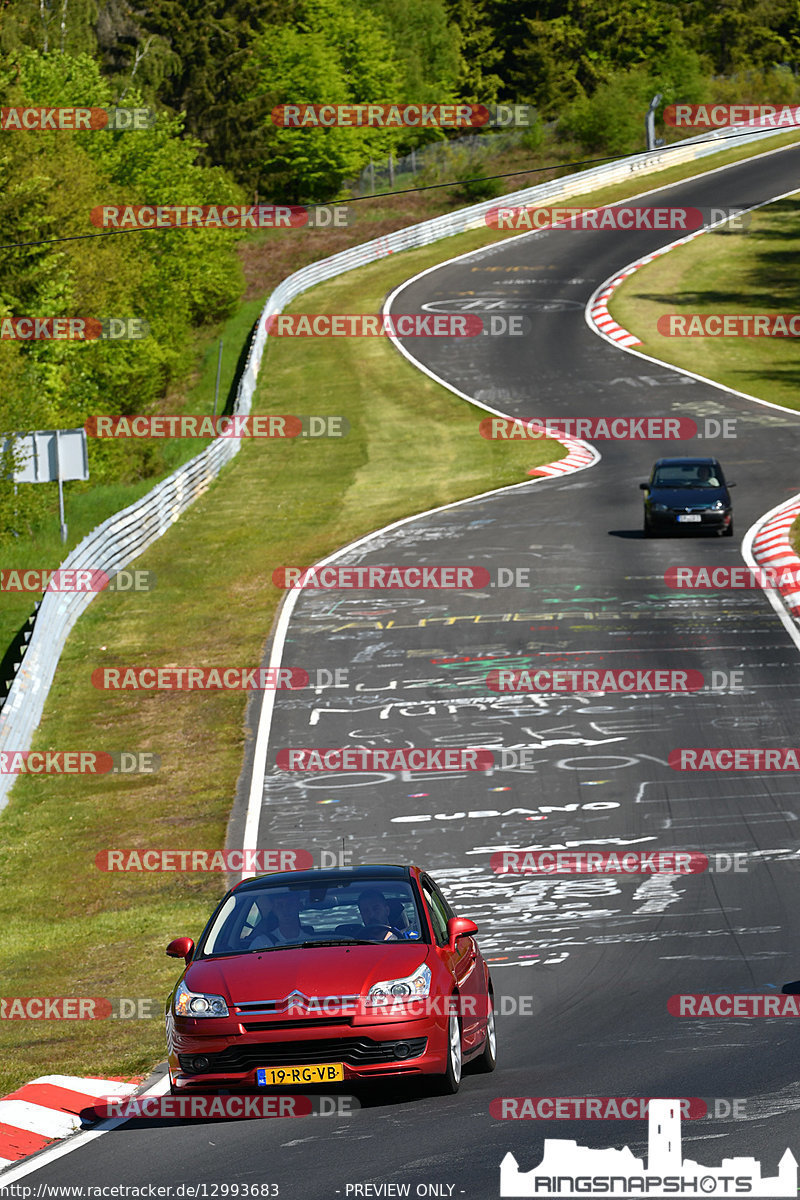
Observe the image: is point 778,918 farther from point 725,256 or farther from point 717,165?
point 717,165

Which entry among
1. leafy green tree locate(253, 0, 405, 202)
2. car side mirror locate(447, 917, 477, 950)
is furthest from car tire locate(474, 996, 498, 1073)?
leafy green tree locate(253, 0, 405, 202)

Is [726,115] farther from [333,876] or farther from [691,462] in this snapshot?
[333,876]

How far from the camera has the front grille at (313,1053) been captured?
949 centimetres

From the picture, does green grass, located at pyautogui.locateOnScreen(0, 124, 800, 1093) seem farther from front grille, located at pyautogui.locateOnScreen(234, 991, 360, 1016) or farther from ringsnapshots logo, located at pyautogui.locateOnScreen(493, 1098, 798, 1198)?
ringsnapshots logo, located at pyautogui.locateOnScreen(493, 1098, 798, 1198)

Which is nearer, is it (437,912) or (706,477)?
(437,912)

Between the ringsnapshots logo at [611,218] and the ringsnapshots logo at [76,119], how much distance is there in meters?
18.1

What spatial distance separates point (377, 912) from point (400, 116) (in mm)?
102724

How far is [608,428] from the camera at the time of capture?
49500 mm

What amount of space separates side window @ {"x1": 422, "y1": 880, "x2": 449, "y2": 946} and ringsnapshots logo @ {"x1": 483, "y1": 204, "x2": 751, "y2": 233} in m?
68.4

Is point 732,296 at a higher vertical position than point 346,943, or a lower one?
lower

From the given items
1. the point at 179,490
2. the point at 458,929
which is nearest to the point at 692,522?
the point at 179,490

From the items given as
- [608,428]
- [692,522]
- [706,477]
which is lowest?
[608,428]

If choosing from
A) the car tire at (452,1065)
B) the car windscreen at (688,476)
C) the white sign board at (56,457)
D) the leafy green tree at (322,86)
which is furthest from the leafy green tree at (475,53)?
the car tire at (452,1065)

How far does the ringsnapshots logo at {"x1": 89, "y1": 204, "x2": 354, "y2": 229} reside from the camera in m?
65.3
